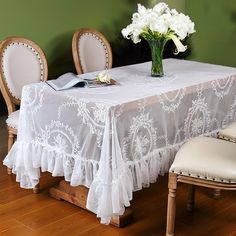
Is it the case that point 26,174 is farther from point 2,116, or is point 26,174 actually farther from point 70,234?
point 2,116

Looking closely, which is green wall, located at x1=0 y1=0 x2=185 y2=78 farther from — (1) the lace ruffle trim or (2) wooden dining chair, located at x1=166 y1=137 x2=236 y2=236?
(2) wooden dining chair, located at x1=166 y1=137 x2=236 y2=236

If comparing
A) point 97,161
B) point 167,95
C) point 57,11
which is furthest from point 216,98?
point 57,11

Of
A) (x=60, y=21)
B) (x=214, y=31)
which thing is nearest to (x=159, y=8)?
(x=60, y=21)

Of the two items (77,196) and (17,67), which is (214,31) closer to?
(17,67)

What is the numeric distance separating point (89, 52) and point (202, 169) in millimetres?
1837

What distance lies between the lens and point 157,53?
2863 mm

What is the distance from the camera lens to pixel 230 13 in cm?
510

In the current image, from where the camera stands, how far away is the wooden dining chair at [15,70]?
3092 millimetres

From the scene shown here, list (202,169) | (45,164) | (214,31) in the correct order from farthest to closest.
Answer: (214,31), (45,164), (202,169)

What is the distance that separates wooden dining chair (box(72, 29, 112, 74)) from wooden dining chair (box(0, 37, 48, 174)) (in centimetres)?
42

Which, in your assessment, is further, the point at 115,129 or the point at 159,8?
the point at 159,8

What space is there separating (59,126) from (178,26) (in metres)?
0.86

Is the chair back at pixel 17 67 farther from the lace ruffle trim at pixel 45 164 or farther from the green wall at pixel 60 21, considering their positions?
the green wall at pixel 60 21

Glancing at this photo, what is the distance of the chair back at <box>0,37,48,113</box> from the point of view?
3125 mm
